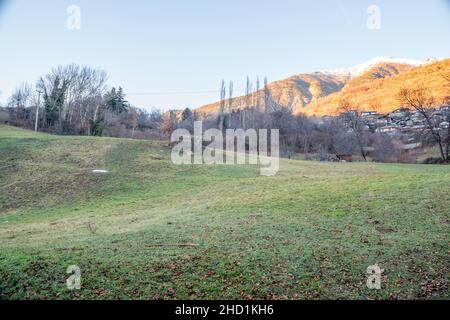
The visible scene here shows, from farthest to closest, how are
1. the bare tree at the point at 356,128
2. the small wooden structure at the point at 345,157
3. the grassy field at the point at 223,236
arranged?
1. the bare tree at the point at 356,128
2. the small wooden structure at the point at 345,157
3. the grassy field at the point at 223,236

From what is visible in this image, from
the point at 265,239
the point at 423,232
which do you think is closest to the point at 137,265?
the point at 265,239

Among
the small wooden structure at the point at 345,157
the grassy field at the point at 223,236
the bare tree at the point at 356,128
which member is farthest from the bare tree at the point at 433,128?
the grassy field at the point at 223,236

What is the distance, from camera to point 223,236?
11.2 meters

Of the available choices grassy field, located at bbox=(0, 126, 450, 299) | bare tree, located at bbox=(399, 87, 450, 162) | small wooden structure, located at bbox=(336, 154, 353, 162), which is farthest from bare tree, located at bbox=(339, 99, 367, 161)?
grassy field, located at bbox=(0, 126, 450, 299)

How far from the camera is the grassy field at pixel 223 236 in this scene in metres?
7.24

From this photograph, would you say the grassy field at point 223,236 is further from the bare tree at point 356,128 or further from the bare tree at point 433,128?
the bare tree at point 356,128

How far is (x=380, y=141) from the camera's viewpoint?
5941 centimetres

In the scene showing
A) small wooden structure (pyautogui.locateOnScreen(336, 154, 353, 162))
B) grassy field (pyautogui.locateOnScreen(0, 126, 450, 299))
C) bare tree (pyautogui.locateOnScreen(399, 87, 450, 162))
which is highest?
bare tree (pyautogui.locateOnScreen(399, 87, 450, 162))

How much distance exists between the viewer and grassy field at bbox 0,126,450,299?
23.8ft

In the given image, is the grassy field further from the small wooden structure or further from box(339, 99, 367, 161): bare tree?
box(339, 99, 367, 161): bare tree

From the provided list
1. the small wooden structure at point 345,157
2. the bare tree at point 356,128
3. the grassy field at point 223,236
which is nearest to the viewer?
the grassy field at point 223,236

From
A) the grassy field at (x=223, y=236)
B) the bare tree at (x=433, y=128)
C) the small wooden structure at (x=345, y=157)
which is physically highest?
the bare tree at (x=433, y=128)

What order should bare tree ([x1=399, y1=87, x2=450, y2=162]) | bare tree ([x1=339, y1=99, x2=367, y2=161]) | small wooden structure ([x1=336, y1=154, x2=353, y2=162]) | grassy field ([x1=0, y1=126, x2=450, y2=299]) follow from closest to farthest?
grassy field ([x1=0, y1=126, x2=450, y2=299]) → bare tree ([x1=399, y1=87, x2=450, y2=162]) → small wooden structure ([x1=336, y1=154, x2=353, y2=162]) → bare tree ([x1=339, y1=99, x2=367, y2=161])

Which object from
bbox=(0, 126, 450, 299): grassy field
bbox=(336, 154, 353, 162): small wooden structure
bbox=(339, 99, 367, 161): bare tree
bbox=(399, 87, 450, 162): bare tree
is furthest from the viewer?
bbox=(339, 99, 367, 161): bare tree
